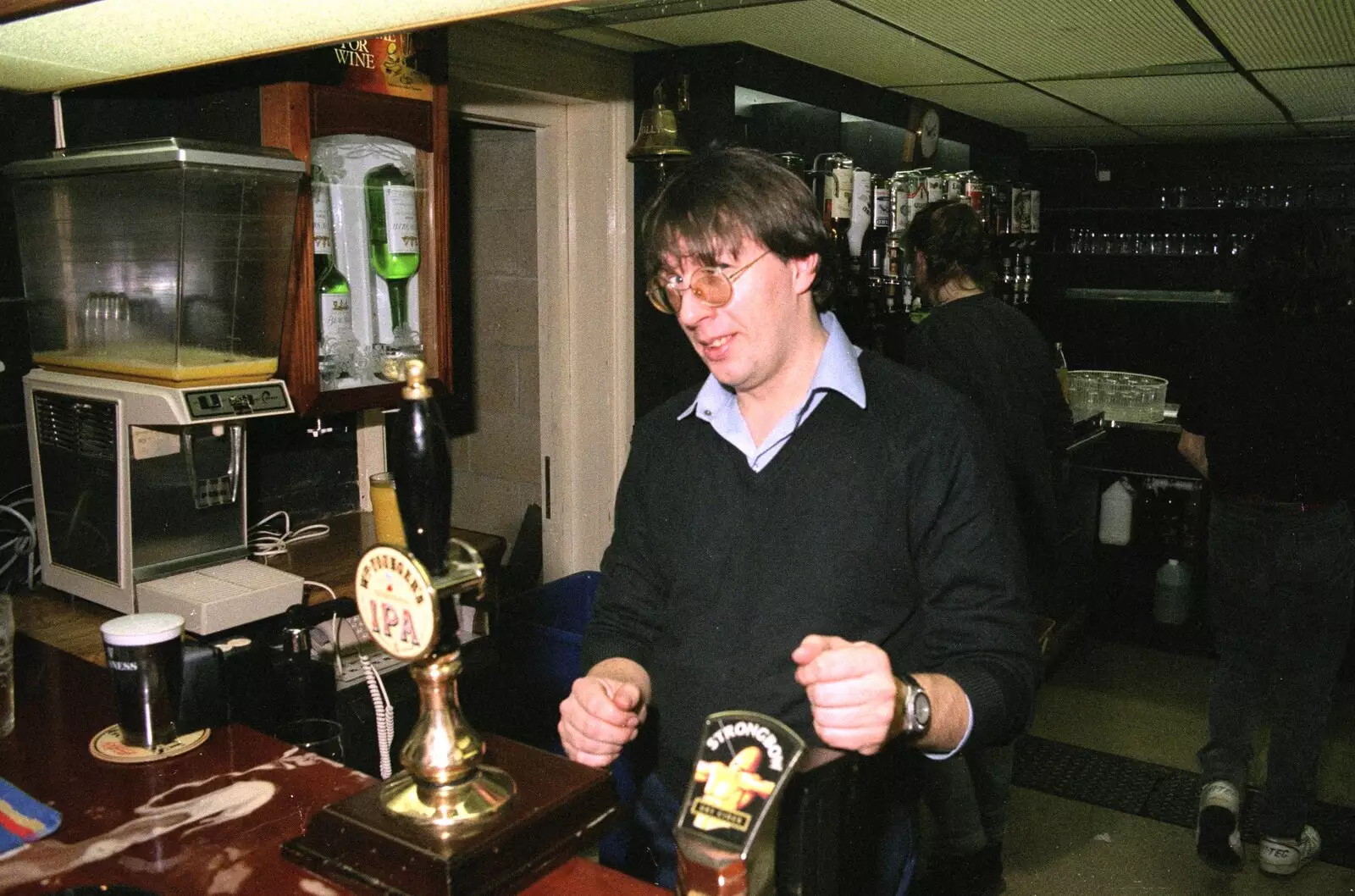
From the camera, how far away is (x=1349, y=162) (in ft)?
20.9

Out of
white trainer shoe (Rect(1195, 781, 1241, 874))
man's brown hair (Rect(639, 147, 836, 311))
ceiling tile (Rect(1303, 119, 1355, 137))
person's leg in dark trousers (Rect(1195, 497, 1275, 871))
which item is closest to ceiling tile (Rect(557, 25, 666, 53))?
man's brown hair (Rect(639, 147, 836, 311))

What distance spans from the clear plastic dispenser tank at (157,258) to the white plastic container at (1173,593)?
409 cm

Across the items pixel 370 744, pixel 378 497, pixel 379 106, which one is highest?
pixel 379 106

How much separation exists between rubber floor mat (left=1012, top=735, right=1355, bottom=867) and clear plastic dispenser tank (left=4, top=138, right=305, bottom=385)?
2.82 meters

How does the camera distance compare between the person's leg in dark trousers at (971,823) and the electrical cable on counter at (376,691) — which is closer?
the electrical cable on counter at (376,691)

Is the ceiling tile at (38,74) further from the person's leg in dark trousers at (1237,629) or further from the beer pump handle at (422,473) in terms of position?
the person's leg in dark trousers at (1237,629)

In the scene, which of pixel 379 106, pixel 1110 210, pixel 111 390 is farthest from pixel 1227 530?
pixel 1110 210

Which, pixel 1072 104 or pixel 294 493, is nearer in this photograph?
pixel 294 493

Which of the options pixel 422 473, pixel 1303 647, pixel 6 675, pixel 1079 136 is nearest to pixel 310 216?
pixel 6 675

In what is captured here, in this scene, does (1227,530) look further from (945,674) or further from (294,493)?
(294,493)

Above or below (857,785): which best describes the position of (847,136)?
above

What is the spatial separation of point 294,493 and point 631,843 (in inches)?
60.3

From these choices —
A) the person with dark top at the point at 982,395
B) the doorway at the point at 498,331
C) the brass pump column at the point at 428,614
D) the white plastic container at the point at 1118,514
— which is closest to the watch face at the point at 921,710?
Answer: the brass pump column at the point at 428,614

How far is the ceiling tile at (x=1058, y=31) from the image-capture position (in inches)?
115
